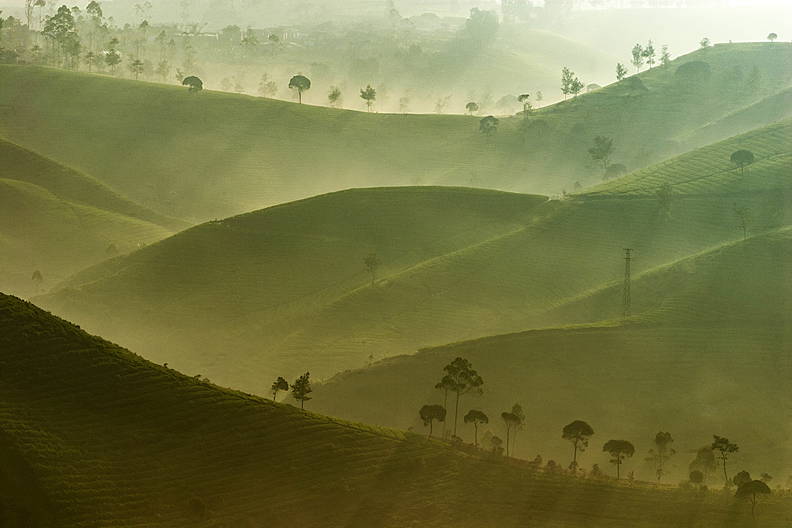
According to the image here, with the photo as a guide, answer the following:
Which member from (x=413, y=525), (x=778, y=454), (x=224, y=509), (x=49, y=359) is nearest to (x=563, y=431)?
(x=778, y=454)

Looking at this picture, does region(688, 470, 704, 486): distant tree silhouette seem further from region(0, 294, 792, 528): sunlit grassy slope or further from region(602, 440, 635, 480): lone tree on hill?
region(0, 294, 792, 528): sunlit grassy slope

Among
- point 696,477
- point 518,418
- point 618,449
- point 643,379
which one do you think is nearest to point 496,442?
point 518,418

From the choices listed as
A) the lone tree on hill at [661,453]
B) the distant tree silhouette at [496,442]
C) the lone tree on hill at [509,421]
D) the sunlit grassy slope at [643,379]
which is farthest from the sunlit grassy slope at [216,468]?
the sunlit grassy slope at [643,379]

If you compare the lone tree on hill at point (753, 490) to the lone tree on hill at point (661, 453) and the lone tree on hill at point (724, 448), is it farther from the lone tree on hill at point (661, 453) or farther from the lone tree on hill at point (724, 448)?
the lone tree on hill at point (661, 453)

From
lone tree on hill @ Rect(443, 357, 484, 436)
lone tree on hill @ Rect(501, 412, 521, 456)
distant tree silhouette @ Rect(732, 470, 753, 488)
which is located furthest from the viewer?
lone tree on hill @ Rect(443, 357, 484, 436)

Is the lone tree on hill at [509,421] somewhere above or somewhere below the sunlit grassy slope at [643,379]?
below

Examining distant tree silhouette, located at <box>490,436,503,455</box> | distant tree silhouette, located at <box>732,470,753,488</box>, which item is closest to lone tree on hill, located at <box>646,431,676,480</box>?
distant tree silhouette, located at <box>732,470,753,488</box>

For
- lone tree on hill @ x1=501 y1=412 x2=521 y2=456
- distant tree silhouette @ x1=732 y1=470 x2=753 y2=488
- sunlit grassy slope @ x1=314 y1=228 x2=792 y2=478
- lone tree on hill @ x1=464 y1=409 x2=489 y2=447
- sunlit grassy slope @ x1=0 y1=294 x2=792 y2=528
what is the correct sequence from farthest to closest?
sunlit grassy slope @ x1=314 y1=228 x2=792 y2=478
lone tree on hill @ x1=501 y1=412 x2=521 y2=456
lone tree on hill @ x1=464 y1=409 x2=489 y2=447
distant tree silhouette @ x1=732 y1=470 x2=753 y2=488
sunlit grassy slope @ x1=0 y1=294 x2=792 y2=528
